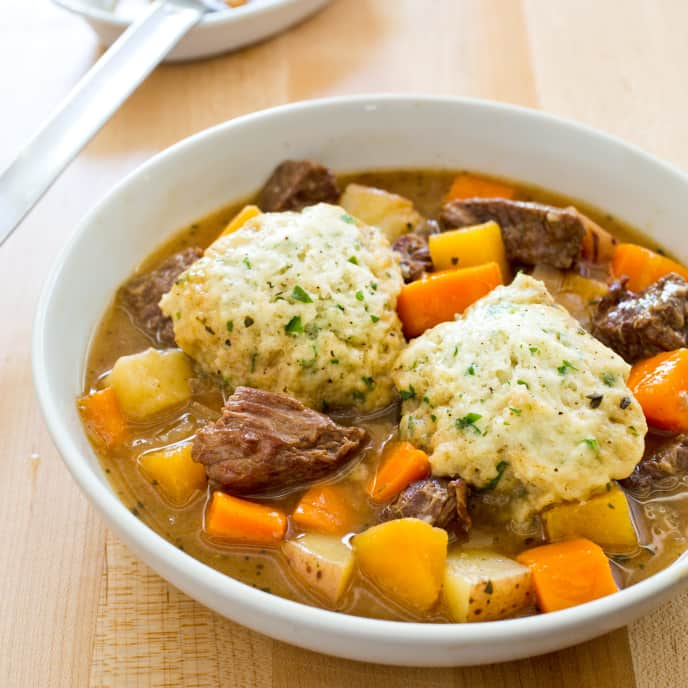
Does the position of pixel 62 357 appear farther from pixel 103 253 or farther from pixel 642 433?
pixel 642 433

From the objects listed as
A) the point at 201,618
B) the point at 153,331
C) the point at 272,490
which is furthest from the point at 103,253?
the point at 201,618

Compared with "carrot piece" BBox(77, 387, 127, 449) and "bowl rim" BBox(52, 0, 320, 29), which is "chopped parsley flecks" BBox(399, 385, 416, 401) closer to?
"carrot piece" BBox(77, 387, 127, 449)

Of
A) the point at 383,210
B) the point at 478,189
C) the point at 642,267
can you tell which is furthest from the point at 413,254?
the point at 642,267

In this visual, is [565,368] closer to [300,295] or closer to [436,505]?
[436,505]

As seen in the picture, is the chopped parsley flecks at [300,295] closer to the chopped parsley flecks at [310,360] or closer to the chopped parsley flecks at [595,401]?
the chopped parsley flecks at [310,360]

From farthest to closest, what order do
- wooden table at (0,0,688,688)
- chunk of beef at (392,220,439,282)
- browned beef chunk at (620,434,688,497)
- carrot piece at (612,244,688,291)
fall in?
carrot piece at (612,244,688,291), chunk of beef at (392,220,439,282), browned beef chunk at (620,434,688,497), wooden table at (0,0,688,688)

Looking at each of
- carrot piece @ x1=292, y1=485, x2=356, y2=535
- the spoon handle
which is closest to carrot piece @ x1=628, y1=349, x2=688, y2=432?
carrot piece @ x1=292, y1=485, x2=356, y2=535
